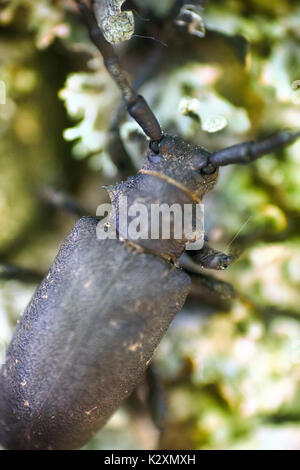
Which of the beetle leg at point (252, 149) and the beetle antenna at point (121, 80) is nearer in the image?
the beetle leg at point (252, 149)

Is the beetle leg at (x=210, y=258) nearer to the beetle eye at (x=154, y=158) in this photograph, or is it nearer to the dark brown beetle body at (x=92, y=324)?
the dark brown beetle body at (x=92, y=324)

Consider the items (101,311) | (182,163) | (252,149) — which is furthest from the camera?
(182,163)

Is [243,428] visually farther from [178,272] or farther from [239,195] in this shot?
[239,195]

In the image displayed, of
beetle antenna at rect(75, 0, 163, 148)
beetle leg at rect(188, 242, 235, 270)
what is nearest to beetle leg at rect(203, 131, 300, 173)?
beetle antenna at rect(75, 0, 163, 148)

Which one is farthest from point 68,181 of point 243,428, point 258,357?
point 243,428

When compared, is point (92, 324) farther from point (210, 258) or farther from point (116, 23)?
point (116, 23)

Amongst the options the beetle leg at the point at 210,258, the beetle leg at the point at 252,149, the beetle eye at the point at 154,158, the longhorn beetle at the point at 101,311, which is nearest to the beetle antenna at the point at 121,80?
the longhorn beetle at the point at 101,311

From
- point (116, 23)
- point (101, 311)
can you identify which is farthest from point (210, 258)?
point (116, 23)
